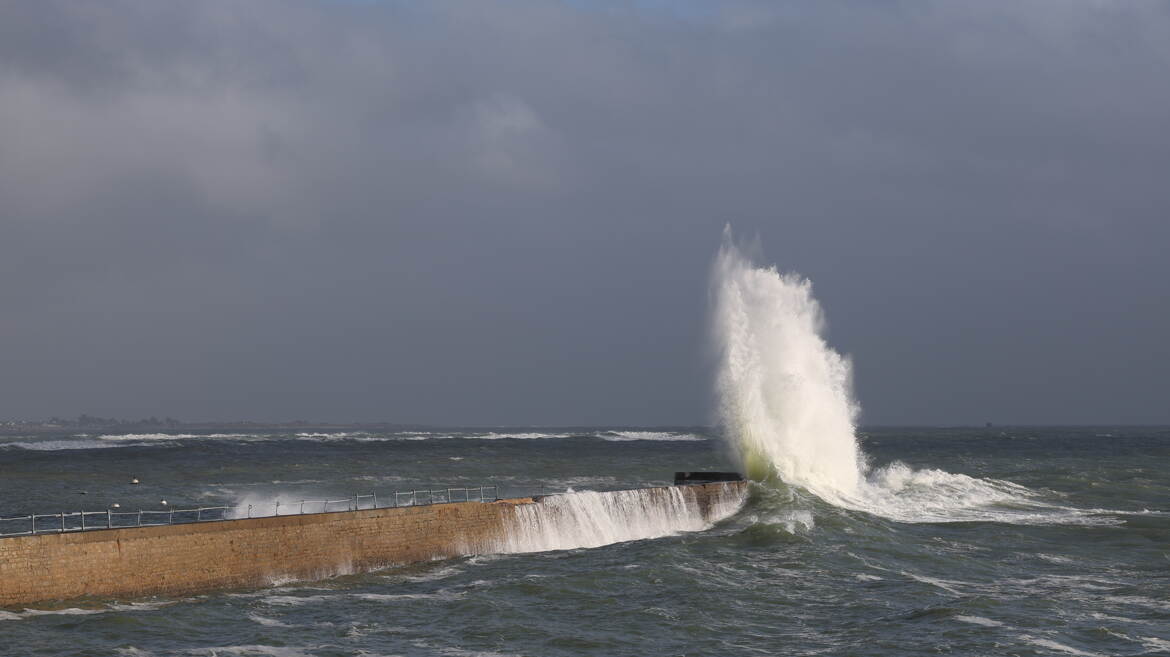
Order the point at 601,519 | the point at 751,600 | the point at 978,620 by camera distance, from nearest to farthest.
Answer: the point at 978,620
the point at 751,600
the point at 601,519

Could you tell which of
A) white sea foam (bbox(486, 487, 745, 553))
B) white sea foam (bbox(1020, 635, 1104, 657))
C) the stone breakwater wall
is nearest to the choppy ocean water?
white sea foam (bbox(1020, 635, 1104, 657))

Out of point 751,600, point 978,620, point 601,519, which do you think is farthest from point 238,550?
point 978,620

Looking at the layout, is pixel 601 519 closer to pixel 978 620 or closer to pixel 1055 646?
pixel 978 620

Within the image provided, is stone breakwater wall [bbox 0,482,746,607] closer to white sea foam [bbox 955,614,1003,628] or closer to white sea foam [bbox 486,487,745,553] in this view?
white sea foam [bbox 486,487,745,553]

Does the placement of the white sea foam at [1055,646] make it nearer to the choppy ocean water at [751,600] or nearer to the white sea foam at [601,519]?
the choppy ocean water at [751,600]

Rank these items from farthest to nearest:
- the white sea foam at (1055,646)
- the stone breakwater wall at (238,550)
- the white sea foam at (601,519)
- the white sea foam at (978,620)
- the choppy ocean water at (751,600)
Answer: the white sea foam at (601,519)
the stone breakwater wall at (238,550)
the white sea foam at (978,620)
the choppy ocean water at (751,600)
the white sea foam at (1055,646)

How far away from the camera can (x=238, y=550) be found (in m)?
22.9

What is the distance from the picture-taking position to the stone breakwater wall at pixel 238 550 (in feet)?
65.7

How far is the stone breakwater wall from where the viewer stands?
20016 mm

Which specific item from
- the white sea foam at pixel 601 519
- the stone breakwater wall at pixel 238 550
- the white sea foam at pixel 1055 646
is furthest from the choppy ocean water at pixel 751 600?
the white sea foam at pixel 601 519

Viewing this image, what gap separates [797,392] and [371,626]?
3139 centimetres

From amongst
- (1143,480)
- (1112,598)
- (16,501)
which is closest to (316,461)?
(16,501)

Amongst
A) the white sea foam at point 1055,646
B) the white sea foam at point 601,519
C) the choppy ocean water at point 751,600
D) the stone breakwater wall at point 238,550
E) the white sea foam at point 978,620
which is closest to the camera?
the white sea foam at point 1055,646

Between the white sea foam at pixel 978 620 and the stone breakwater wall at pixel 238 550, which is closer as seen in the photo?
the white sea foam at pixel 978 620
